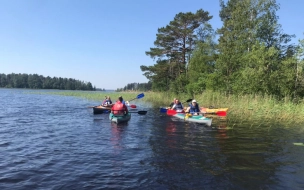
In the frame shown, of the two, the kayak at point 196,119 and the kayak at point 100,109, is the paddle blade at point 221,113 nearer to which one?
the kayak at point 196,119

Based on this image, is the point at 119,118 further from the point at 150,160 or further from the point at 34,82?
the point at 34,82

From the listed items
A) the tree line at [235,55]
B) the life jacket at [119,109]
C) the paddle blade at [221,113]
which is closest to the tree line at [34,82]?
the tree line at [235,55]

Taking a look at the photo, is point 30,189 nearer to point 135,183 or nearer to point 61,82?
point 135,183

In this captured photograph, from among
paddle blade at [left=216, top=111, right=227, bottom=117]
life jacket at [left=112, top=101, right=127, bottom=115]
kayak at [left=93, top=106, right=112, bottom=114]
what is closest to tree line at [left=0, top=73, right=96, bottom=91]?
kayak at [left=93, top=106, right=112, bottom=114]

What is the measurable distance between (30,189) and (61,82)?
475ft

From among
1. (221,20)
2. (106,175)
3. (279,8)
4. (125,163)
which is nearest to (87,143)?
(125,163)

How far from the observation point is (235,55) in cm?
2506

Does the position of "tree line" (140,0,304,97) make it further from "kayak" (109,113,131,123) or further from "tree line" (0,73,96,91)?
"tree line" (0,73,96,91)

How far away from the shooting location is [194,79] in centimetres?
3098

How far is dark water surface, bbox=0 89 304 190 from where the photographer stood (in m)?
5.64

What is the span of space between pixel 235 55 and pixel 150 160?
20698 millimetres

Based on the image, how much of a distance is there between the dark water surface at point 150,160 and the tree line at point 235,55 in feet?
33.9

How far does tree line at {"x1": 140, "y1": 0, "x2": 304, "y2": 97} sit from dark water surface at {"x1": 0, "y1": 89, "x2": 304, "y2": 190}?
407 inches

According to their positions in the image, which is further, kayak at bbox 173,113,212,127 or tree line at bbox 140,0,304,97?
tree line at bbox 140,0,304,97
